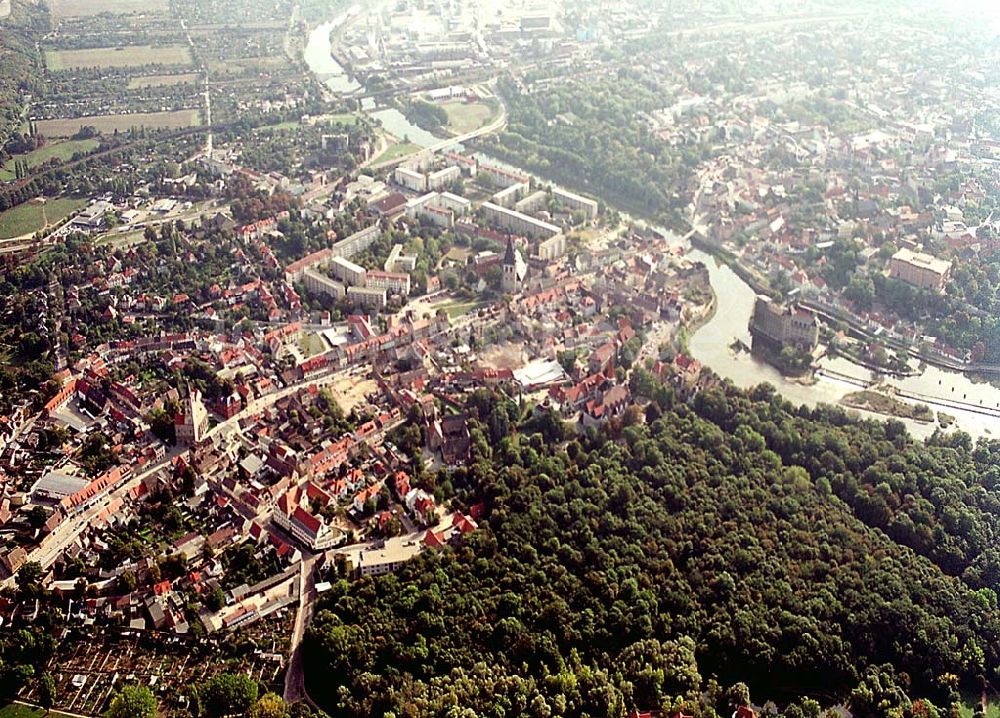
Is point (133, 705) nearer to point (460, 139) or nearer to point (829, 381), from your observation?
point (829, 381)

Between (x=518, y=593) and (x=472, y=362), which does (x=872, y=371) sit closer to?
(x=472, y=362)

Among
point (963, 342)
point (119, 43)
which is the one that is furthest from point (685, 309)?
point (119, 43)

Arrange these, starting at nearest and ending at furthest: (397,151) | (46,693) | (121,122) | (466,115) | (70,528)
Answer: (46,693)
(70,528)
(397,151)
(121,122)
(466,115)

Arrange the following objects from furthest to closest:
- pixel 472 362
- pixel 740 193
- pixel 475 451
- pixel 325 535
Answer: pixel 740 193, pixel 472 362, pixel 475 451, pixel 325 535

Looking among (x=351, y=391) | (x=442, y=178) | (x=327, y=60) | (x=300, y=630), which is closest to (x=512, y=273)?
(x=351, y=391)

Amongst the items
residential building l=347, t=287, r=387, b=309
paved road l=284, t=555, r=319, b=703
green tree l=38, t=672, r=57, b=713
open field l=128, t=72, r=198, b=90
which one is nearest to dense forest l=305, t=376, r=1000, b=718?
paved road l=284, t=555, r=319, b=703

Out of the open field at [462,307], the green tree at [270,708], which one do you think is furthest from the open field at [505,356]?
the green tree at [270,708]
